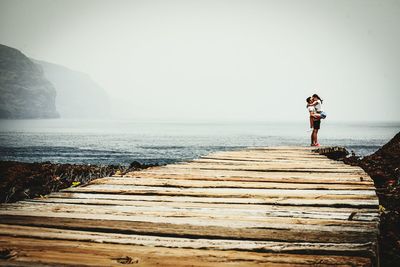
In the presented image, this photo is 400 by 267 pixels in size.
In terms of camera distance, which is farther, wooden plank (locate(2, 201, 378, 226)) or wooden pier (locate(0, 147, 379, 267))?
wooden plank (locate(2, 201, 378, 226))

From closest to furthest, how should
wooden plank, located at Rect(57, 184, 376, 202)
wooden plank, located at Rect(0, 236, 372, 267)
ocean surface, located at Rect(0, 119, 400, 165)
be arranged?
wooden plank, located at Rect(0, 236, 372, 267)
wooden plank, located at Rect(57, 184, 376, 202)
ocean surface, located at Rect(0, 119, 400, 165)

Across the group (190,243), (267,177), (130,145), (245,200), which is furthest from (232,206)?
(130,145)

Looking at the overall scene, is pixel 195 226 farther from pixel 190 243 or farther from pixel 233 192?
pixel 233 192

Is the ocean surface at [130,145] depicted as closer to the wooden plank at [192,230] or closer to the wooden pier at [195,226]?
the wooden pier at [195,226]

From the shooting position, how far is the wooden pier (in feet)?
5.08

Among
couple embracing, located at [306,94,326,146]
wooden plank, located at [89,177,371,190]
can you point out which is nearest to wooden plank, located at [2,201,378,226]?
wooden plank, located at [89,177,371,190]

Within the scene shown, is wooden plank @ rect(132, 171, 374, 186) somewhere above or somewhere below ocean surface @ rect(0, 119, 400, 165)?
above

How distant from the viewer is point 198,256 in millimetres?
1573

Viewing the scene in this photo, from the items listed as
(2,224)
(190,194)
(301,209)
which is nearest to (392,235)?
(301,209)

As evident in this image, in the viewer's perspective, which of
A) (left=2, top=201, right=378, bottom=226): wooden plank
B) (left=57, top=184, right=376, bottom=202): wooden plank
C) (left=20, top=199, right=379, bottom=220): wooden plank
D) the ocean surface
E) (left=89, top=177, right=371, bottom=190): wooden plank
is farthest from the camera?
the ocean surface

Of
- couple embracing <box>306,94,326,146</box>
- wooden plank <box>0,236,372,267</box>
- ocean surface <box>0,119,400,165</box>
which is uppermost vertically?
couple embracing <box>306,94,326,146</box>

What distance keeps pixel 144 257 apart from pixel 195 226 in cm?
53

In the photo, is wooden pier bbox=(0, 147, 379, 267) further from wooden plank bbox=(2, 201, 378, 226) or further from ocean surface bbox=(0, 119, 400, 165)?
ocean surface bbox=(0, 119, 400, 165)

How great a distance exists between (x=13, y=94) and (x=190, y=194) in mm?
227858
